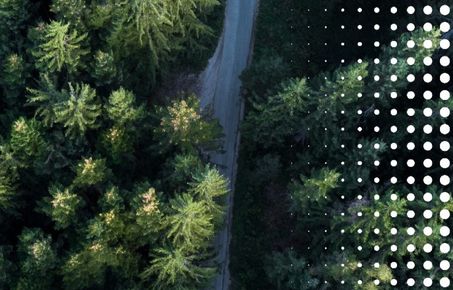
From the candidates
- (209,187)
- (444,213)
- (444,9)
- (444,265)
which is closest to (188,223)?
(209,187)

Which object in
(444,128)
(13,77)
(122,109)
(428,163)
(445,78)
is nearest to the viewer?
(122,109)

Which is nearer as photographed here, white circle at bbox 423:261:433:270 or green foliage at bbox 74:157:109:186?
green foliage at bbox 74:157:109:186

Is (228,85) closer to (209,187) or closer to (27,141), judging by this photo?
(209,187)

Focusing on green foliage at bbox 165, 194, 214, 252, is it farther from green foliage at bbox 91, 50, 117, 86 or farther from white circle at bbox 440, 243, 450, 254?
white circle at bbox 440, 243, 450, 254

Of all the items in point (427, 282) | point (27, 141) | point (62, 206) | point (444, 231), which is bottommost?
point (427, 282)

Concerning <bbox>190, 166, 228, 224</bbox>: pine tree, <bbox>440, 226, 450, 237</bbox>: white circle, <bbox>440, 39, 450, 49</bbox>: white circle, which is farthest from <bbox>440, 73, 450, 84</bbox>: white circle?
<bbox>190, 166, 228, 224</bbox>: pine tree

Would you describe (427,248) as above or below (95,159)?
below
